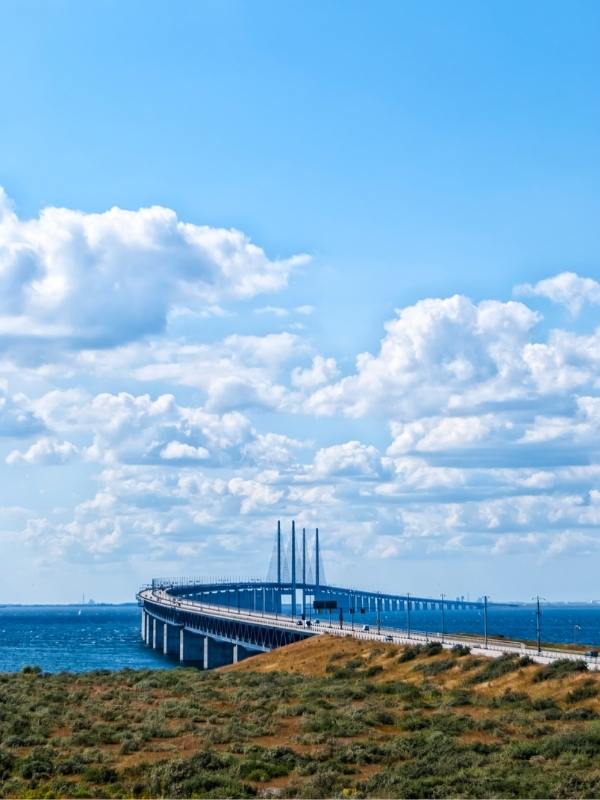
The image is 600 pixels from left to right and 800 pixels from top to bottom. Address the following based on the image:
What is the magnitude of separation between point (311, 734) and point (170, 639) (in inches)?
5301

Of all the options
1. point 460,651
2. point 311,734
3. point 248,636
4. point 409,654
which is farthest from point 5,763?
point 248,636

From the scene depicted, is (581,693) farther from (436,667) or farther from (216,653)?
(216,653)

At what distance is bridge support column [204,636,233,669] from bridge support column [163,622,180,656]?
21.0 metres

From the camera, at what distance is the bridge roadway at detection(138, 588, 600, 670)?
84500 mm

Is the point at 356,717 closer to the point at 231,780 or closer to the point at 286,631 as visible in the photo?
the point at 231,780

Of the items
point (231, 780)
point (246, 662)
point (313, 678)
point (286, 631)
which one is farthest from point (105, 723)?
point (286, 631)

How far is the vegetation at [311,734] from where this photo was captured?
1366 inches

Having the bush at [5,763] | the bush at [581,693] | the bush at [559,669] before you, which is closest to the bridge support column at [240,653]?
the bush at [559,669]

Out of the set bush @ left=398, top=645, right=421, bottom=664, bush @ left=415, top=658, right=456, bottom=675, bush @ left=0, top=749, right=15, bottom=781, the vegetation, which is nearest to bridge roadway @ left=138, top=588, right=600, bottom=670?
bush @ left=398, top=645, right=421, bottom=664

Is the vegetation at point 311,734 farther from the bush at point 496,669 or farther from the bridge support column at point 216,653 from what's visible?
the bridge support column at point 216,653

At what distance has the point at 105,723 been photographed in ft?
159

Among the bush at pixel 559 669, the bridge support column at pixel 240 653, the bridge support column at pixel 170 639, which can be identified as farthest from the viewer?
the bridge support column at pixel 170 639

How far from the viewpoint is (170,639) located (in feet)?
576

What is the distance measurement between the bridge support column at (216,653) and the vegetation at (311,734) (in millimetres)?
75269
